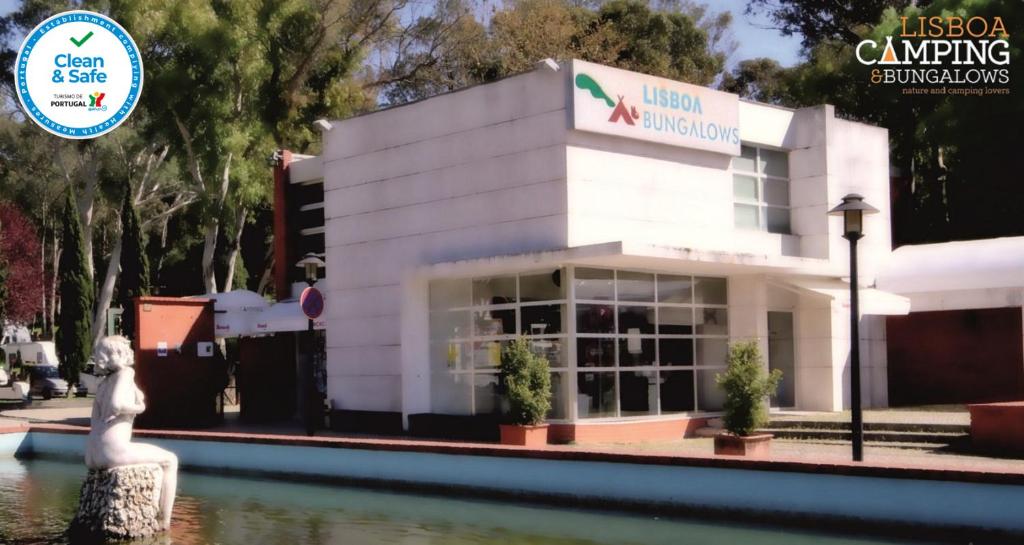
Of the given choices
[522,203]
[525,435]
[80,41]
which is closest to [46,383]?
[80,41]

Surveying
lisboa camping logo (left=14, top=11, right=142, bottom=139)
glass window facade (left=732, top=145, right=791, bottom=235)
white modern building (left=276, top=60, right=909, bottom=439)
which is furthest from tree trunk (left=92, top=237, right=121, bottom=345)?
glass window facade (left=732, top=145, right=791, bottom=235)

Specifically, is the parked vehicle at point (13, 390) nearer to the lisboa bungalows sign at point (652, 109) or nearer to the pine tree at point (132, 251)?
the pine tree at point (132, 251)

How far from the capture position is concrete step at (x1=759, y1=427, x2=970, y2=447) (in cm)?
1636

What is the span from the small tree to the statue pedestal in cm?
707

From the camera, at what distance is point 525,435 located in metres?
16.3

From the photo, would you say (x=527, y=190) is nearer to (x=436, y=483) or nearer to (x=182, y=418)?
(x=436, y=483)

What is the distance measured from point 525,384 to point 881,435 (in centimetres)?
559

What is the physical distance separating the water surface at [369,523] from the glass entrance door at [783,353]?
29.7 ft

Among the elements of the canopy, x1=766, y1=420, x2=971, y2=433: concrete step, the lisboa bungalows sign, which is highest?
the lisboa bungalows sign

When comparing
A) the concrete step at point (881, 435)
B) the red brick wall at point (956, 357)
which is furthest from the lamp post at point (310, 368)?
the red brick wall at point (956, 357)

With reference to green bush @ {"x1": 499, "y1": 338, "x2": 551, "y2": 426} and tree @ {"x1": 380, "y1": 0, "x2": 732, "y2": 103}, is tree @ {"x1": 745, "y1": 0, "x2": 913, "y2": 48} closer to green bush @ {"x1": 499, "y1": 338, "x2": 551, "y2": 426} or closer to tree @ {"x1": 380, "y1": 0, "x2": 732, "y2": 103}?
tree @ {"x1": 380, "y1": 0, "x2": 732, "y2": 103}

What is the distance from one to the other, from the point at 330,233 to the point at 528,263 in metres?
5.65

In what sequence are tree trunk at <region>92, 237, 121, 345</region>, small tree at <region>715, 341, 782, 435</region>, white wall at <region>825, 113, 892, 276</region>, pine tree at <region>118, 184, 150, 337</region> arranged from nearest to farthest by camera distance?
small tree at <region>715, 341, 782, 435</region> < white wall at <region>825, 113, 892, 276</region> < pine tree at <region>118, 184, 150, 337</region> < tree trunk at <region>92, 237, 121, 345</region>

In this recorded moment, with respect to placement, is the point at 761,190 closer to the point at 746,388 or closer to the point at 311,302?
the point at 746,388
